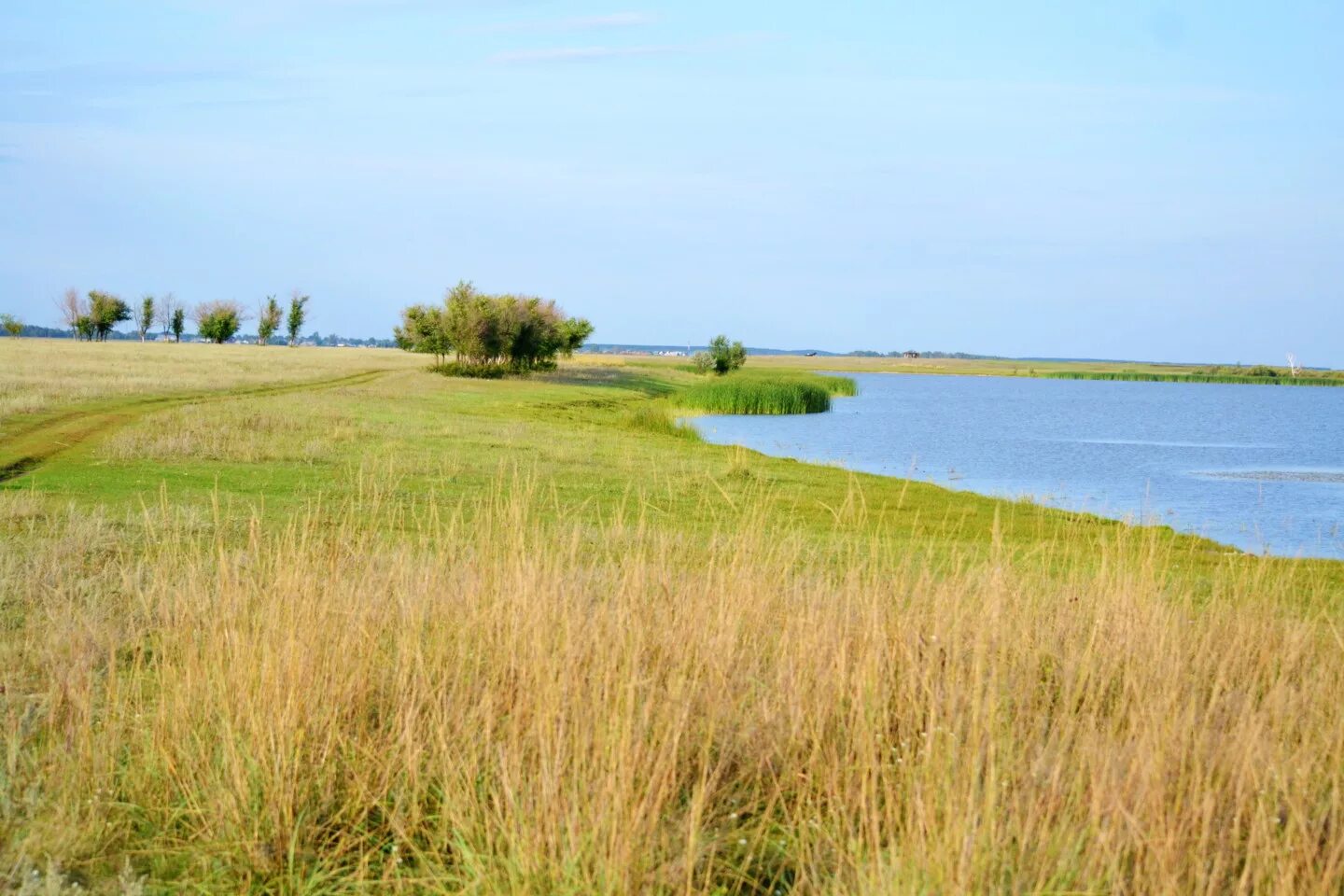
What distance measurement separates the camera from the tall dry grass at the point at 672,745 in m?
4.52

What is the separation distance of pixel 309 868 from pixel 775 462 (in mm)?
21962

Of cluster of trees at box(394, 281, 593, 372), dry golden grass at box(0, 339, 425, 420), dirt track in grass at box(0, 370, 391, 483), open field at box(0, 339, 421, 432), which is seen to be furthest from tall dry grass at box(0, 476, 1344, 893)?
cluster of trees at box(394, 281, 593, 372)

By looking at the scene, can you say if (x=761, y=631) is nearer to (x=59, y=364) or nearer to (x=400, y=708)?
(x=400, y=708)

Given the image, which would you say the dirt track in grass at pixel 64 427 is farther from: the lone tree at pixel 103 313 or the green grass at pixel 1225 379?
the green grass at pixel 1225 379

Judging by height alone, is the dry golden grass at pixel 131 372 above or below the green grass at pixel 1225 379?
below

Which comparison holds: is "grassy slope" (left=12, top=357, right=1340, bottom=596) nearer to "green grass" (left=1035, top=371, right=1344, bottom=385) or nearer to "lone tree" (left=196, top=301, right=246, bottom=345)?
"lone tree" (left=196, top=301, right=246, bottom=345)

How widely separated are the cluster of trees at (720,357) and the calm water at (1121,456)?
90.6 ft

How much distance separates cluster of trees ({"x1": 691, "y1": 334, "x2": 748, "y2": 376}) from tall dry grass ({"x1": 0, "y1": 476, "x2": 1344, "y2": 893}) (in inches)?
3531

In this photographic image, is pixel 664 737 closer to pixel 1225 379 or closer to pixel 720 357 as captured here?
pixel 720 357

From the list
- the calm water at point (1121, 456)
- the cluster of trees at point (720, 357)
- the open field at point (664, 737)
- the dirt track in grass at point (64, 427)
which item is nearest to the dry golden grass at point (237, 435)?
the dirt track in grass at point (64, 427)

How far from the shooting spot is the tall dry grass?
14.8 feet

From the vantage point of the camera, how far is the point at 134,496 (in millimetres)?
15352

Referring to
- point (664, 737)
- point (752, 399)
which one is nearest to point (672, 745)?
point (664, 737)

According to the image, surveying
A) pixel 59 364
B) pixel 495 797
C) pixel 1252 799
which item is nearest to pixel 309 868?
pixel 495 797
